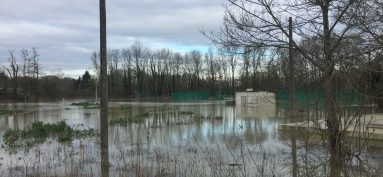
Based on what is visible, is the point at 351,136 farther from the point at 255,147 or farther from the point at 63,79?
the point at 63,79

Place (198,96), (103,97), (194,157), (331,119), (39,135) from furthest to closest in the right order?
(198,96)
(39,135)
(194,157)
(103,97)
(331,119)

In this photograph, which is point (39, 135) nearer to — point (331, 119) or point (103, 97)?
point (103, 97)

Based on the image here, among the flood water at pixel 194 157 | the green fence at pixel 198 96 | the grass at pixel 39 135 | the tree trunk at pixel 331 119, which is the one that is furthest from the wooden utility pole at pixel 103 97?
the green fence at pixel 198 96

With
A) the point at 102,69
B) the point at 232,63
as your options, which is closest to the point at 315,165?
the point at 102,69

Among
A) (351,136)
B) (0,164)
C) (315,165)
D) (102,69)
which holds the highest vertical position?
(102,69)

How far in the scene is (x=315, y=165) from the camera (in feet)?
20.8

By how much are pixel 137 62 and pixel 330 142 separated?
125865 mm

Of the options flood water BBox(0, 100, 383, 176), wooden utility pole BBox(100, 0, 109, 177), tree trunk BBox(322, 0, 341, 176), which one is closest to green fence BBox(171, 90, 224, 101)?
flood water BBox(0, 100, 383, 176)

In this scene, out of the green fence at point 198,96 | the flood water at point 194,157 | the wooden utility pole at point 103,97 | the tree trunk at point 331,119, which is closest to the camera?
the tree trunk at point 331,119

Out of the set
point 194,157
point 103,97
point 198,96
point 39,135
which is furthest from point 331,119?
point 198,96

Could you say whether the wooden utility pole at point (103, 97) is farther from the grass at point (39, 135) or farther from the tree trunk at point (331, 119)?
the grass at point (39, 135)

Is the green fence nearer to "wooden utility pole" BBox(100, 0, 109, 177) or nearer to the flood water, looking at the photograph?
the flood water

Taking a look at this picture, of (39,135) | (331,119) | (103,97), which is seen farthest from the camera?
(39,135)

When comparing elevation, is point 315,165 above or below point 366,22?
below
